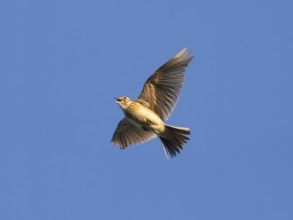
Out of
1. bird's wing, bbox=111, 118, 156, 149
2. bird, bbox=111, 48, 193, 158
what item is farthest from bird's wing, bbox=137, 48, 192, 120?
bird's wing, bbox=111, 118, 156, 149

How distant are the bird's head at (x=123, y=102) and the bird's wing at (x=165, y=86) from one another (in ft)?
1.11

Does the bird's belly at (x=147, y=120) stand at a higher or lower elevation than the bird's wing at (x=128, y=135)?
lower

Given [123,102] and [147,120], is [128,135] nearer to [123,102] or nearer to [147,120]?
[123,102]

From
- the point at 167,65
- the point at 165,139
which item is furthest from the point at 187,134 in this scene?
the point at 167,65

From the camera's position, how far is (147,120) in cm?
1695

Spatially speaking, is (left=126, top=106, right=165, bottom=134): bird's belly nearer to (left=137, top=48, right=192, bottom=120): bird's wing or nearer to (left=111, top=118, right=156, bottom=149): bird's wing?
(left=137, top=48, right=192, bottom=120): bird's wing

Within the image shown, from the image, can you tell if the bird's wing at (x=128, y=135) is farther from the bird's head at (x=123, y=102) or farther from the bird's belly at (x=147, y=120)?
the bird's belly at (x=147, y=120)

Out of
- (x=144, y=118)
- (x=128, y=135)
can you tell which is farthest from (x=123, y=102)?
(x=128, y=135)

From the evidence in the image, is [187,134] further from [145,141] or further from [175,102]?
[145,141]

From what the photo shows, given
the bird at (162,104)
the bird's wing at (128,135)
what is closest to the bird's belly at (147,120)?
the bird at (162,104)

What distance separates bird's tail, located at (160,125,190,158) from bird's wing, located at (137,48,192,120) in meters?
0.61

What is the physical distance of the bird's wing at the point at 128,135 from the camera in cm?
1888

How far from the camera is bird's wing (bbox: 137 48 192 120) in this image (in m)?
17.3

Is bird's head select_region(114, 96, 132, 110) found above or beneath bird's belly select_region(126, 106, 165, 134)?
above
